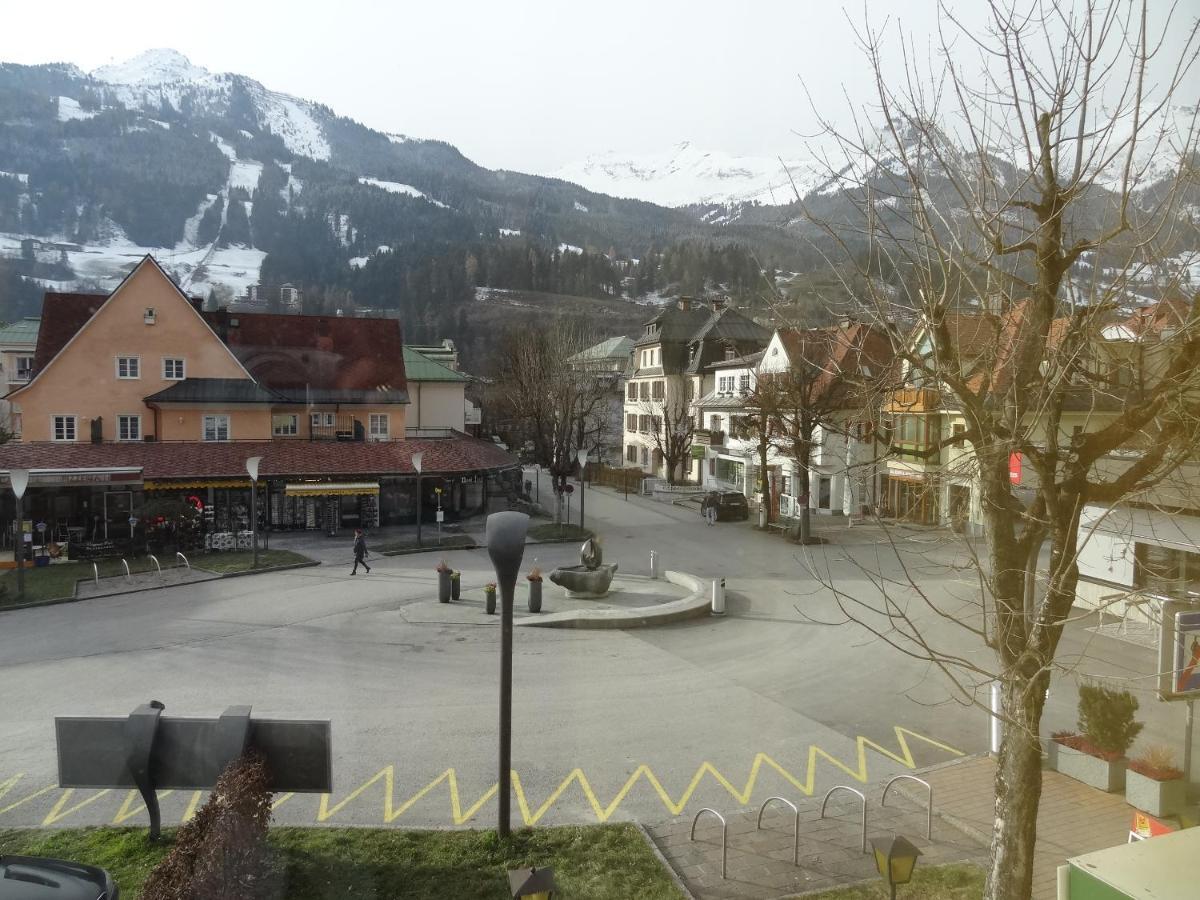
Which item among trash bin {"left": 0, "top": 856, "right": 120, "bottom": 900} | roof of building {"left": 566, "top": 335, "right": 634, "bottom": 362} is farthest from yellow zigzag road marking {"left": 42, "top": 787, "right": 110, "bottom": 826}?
roof of building {"left": 566, "top": 335, "right": 634, "bottom": 362}

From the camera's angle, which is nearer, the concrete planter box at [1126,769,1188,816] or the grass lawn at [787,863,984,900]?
the grass lawn at [787,863,984,900]

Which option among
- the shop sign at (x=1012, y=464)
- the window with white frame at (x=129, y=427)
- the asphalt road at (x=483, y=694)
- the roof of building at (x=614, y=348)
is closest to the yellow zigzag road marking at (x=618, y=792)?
the asphalt road at (x=483, y=694)

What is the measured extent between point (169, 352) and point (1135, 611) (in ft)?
106

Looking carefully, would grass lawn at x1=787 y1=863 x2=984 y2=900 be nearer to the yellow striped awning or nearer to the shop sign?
the shop sign

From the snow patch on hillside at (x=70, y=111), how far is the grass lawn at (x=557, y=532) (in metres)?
26.1

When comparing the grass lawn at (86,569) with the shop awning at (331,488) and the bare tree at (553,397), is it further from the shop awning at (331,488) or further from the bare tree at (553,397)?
the bare tree at (553,397)

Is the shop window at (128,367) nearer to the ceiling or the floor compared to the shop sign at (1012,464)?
nearer to the ceiling

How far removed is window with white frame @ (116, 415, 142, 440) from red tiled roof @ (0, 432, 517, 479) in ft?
7.45

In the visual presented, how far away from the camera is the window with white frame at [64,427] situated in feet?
97.1

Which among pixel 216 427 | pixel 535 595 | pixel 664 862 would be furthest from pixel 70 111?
pixel 664 862

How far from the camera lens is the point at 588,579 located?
740 inches

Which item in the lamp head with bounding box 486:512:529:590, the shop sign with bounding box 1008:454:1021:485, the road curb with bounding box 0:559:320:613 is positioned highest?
the shop sign with bounding box 1008:454:1021:485

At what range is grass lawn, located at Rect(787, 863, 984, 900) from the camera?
6.54 metres

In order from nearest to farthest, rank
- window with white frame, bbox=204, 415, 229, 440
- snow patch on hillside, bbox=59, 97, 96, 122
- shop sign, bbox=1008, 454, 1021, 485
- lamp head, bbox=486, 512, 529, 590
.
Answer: shop sign, bbox=1008, 454, 1021, 485 < lamp head, bbox=486, 512, 529, 590 < window with white frame, bbox=204, 415, 229, 440 < snow patch on hillside, bbox=59, 97, 96, 122
